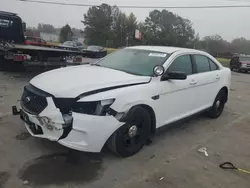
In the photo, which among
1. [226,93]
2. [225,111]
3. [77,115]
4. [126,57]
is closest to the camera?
[77,115]

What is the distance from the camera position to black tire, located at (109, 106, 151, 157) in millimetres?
3737

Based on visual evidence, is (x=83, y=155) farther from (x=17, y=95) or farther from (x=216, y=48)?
(x=216, y=48)

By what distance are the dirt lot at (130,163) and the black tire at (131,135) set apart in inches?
5.5

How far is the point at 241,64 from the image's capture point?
2473 cm

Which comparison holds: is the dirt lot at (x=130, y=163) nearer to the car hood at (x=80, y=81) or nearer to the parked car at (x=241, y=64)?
the car hood at (x=80, y=81)

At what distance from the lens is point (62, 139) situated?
3.44m

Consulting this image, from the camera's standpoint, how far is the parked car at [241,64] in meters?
24.6

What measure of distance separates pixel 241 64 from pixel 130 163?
77.3ft

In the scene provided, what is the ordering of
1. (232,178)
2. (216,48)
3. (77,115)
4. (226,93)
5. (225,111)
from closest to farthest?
(77,115) < (232,178) < (226,93) < (225,111) < (216,48)

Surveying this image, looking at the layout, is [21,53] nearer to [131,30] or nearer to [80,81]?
[80,81]

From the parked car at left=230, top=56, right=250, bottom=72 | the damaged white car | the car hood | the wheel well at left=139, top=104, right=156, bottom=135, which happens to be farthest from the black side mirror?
the parked car at left=230, top=56, right=250, bottom=72

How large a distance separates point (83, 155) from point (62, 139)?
0.63 meters

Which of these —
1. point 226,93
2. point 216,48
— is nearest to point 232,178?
point 226,93

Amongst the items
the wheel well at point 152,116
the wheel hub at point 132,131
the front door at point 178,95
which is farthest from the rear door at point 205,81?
the wheel hub at point 132,131
